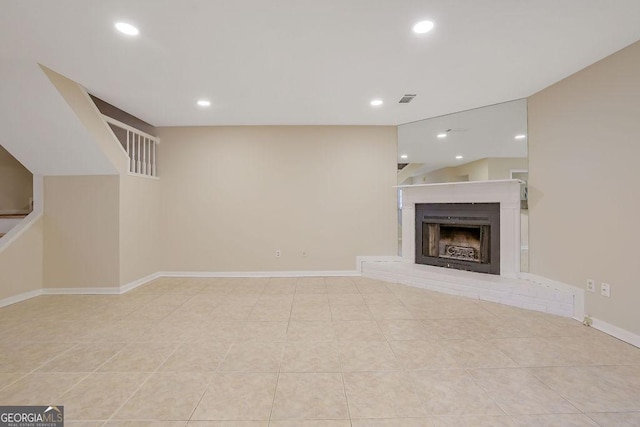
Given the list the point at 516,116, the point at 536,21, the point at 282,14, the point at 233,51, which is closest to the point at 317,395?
the point at 282,14

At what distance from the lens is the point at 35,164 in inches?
144

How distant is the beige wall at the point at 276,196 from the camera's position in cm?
475

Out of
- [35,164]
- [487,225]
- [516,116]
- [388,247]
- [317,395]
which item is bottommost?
[317,395]

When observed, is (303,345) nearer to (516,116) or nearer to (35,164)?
(516,116)

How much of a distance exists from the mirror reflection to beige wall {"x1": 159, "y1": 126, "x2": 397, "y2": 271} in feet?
1.08

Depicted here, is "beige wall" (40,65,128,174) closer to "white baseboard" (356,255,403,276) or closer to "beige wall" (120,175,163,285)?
"beige wall" (120,175,163,285)

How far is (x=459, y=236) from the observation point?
428 centimetres

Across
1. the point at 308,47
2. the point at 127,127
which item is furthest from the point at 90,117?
the point at 308,47

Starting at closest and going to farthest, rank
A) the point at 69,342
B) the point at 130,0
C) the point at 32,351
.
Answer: the point at 130,0 → the point at 32,351 → the point at 69,342

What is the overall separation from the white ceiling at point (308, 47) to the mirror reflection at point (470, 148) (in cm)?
30

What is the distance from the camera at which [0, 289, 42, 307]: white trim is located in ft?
11.0

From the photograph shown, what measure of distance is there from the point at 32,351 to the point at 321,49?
11.5 ft

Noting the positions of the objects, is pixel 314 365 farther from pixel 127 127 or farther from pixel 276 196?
pixel 127 127

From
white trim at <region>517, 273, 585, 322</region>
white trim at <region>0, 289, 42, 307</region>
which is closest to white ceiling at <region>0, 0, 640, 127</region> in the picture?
white trim at <region>0, 289, 42, 307</region>
